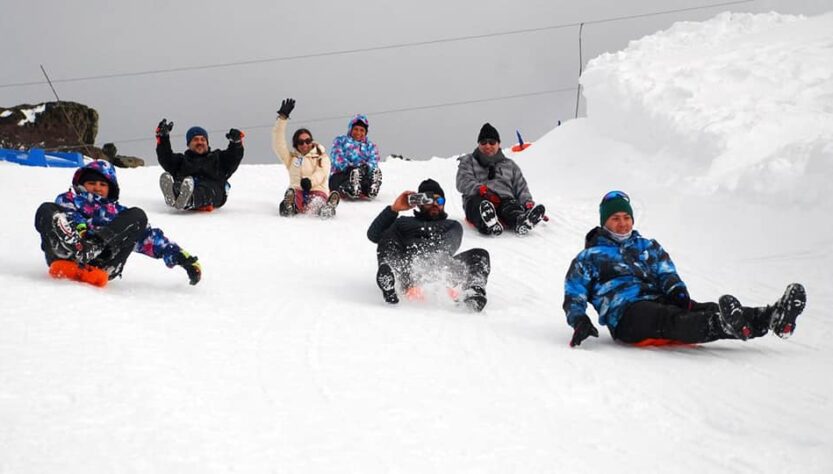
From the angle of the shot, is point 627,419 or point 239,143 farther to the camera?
point 239,143

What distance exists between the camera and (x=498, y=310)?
4.43 m

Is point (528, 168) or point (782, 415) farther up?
point (528, 168)

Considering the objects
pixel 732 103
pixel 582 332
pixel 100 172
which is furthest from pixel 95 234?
pixel 732 103

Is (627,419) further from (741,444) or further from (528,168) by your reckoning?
(528,168)

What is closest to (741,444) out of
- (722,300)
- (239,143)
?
(722,300)

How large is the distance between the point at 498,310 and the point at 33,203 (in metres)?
5.25

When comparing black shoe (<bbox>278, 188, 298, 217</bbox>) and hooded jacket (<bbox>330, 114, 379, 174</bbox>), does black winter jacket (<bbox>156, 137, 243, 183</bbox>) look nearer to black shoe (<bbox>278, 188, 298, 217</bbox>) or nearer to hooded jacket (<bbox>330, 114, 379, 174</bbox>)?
black shoe (<bbox>278, 188, 298, 217</bbox>)

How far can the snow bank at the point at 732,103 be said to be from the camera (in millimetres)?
6297

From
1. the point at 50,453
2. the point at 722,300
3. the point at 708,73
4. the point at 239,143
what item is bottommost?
the point at 50,453

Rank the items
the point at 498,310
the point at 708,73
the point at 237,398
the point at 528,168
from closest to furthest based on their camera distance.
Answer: the point at 237,398
the point at 498,310
the point at 708,73
the point at 528,168

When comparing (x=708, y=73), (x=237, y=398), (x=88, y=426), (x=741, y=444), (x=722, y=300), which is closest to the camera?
(x=88, y=426)

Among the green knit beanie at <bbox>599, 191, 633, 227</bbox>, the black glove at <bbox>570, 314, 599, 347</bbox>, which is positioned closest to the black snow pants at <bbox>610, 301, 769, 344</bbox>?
the black glove at <bbox>570, 314, 599, 347</bbox>

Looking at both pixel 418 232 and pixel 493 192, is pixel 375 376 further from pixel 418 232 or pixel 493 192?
pixel 493 192

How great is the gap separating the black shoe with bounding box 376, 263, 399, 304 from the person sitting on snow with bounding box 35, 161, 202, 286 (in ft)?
3.69
